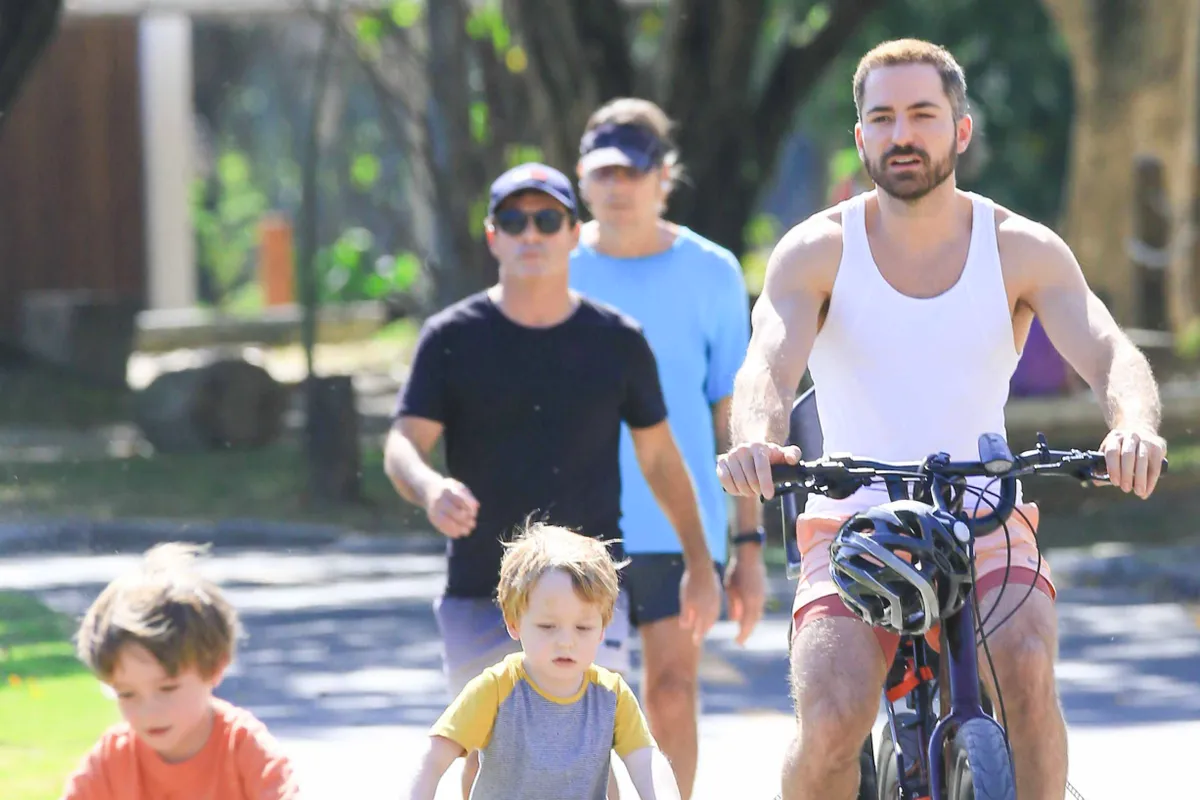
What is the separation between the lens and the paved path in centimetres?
848

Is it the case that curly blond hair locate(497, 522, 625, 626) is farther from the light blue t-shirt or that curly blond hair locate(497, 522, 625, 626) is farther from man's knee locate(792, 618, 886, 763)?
the light blue t-shirt

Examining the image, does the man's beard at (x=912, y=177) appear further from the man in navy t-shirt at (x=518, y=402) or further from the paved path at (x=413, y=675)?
the paved path at (x=413, y=675)

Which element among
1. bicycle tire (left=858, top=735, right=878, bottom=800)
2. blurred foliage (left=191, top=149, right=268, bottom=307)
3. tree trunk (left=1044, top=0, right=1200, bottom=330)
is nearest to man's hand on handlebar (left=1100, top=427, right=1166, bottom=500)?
bicycle tire (left=858, top=735, right=878, bottom=800)

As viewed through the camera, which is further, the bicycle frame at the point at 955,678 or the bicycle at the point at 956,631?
the bicycle frame at the point at 955,678

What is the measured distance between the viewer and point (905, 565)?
4.47 metres

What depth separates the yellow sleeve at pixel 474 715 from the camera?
482 cm

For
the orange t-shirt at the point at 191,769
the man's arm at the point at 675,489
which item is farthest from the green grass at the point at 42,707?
the orange t-shirt at the point at 191,769

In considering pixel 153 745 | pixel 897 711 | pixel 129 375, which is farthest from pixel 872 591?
pixel 129 375

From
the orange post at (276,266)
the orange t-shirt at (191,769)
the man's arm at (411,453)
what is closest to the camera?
the orange t-shirt at (191,769)

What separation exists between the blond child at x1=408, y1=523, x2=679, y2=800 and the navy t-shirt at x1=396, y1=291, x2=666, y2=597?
54.5 inches

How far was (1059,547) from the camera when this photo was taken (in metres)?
15.0

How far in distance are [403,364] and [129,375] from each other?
13.2 feet

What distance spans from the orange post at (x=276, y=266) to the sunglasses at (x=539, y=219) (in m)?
33.5

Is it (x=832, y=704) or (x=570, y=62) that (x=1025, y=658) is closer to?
(x=832, y=704)
